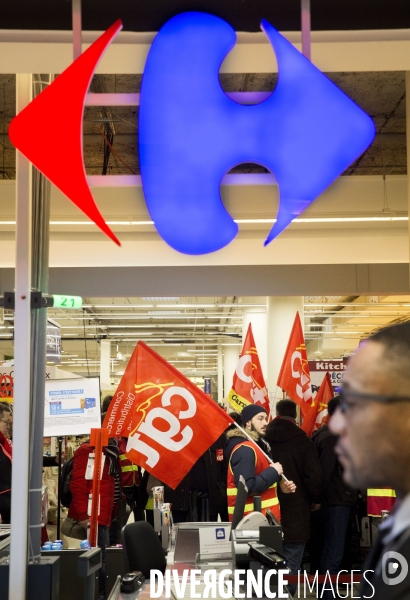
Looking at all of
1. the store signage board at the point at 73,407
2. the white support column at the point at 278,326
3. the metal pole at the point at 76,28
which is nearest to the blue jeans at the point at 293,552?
the store signage board at the point at 73,407

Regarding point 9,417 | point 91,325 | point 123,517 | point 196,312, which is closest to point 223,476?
point 123,517

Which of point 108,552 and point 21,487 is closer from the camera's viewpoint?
point 21,487

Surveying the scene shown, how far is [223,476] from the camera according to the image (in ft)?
23.9

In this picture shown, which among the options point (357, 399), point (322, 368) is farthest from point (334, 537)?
point (322, 368)

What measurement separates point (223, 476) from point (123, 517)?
112cm

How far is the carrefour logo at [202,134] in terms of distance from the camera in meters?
2.53

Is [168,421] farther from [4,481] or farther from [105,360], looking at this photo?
[105,360]

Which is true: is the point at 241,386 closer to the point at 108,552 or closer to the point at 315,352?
the point at 108,552

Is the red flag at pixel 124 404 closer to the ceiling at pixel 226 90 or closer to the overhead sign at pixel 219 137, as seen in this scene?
the ceiling at pixel 226 90

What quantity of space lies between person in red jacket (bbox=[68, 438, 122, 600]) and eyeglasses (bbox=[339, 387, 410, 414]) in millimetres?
5438

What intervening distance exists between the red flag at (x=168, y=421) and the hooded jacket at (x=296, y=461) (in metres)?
1.10

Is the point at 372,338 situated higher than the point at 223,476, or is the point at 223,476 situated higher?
the point at 372,338

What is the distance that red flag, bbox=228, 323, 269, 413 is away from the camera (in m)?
9.73

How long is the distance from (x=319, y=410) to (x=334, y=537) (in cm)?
375
